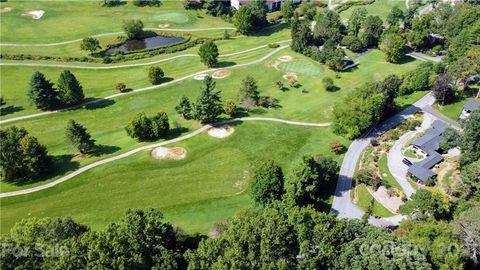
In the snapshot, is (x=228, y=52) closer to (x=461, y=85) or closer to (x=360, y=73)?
(x=360, y=73)

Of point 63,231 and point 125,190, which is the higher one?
point 63,231

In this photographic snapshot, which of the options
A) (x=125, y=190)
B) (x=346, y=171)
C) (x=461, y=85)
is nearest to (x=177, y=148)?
(x=125, y=190)

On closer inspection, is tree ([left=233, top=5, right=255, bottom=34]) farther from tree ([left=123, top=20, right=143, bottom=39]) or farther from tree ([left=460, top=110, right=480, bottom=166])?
tree ([left=460, top=110, right=480, bottom=166])

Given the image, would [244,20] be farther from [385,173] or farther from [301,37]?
[385,173]

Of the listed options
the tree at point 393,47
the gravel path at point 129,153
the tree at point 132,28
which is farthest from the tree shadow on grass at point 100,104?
the tree at point 393,47

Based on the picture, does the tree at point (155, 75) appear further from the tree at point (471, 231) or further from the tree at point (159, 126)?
the tree at point (471, 231)

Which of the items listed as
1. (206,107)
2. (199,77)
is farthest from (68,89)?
(206,107)
